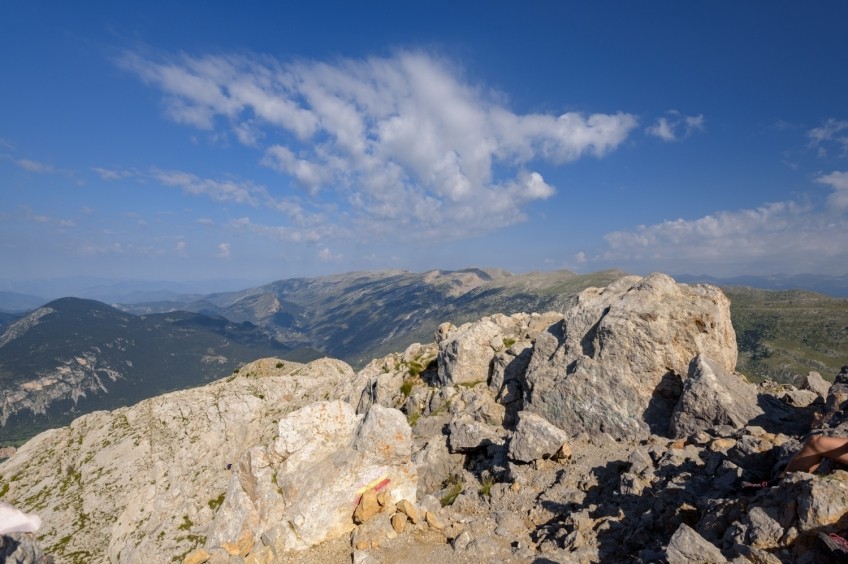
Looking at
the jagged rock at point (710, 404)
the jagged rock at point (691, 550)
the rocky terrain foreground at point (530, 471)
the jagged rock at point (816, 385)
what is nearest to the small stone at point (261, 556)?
the rocky terrain foreground at point (530, 471)

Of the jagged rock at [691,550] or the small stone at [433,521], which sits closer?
the jagged rock at [691,550]

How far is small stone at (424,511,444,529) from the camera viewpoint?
15078 mm

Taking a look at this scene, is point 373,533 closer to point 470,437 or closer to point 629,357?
point 470,437

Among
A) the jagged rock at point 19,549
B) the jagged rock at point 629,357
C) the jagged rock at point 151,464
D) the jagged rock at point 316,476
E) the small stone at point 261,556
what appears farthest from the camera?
the jagged rock at point 151,464

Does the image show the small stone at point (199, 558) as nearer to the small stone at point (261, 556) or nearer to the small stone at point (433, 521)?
the small stone at point (261, 556)

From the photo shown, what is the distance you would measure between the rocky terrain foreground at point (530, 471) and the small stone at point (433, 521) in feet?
0.17

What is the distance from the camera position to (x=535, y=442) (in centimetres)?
1759

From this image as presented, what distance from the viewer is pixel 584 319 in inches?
898

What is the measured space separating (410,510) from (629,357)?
13.2 meters

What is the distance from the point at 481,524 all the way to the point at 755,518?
8.75 meters

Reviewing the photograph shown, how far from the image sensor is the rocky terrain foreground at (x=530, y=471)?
11.4m

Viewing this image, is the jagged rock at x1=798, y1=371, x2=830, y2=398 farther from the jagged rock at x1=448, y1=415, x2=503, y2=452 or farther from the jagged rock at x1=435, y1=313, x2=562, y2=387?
the jagged rock at x1=448, y1=415, x2=503, y2=452

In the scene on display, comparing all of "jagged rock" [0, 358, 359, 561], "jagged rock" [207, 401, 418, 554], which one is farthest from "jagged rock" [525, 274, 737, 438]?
"jagged rock" [0, 358, 359, 561]

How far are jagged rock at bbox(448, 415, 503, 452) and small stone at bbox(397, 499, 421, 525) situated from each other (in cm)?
532
